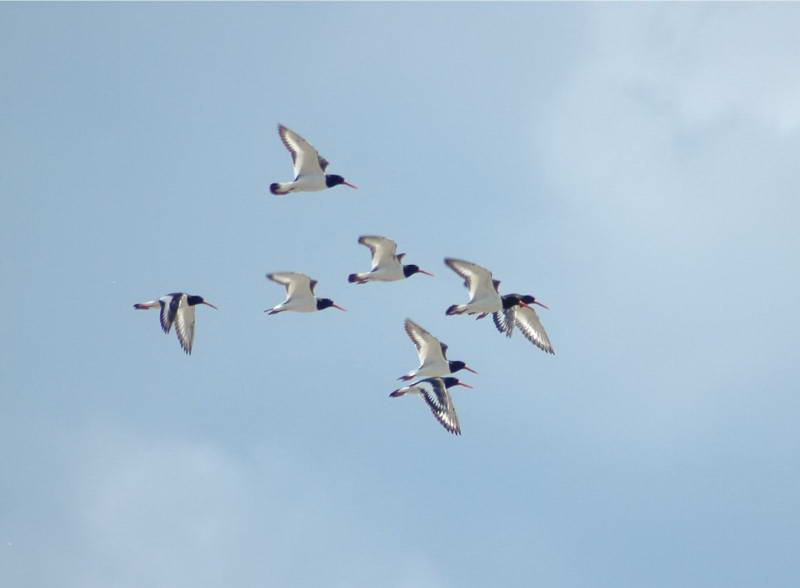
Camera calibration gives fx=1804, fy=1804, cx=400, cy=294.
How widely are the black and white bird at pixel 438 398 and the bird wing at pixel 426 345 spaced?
50cm

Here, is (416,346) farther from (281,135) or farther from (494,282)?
(281,135)

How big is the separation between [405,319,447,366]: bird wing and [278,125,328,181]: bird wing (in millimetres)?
3377

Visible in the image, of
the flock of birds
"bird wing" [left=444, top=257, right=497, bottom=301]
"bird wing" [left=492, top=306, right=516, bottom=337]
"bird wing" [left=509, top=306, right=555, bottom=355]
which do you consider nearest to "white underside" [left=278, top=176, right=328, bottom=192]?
the flock of birds

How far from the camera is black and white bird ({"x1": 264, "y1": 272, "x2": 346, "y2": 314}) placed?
1331 inches

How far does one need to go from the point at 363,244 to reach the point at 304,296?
5.45 ft

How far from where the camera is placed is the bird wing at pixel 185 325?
115ft

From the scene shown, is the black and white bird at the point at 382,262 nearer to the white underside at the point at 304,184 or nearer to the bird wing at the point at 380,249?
the bird wing at the point at 380,249

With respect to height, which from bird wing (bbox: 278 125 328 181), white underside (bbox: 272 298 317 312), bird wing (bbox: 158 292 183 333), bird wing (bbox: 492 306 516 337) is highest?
bird wing (bbox: 492 306 516 337)

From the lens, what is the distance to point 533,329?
120 ft

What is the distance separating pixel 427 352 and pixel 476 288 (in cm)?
152

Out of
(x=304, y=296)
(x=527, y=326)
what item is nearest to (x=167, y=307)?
(x=304, y=296)

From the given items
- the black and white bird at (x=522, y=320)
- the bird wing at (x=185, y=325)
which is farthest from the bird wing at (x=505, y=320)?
the bird wing at (x=185, y=325)

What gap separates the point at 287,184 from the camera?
33.4m

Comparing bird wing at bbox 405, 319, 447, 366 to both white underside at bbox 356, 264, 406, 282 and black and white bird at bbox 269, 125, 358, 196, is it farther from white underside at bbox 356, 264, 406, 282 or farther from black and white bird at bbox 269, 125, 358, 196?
black and white bird at bbox 269, 125, 358, 196
